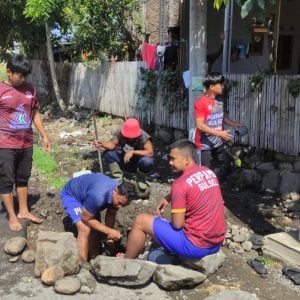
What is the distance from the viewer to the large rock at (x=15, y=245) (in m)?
4.52

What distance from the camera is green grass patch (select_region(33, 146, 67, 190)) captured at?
6.80m

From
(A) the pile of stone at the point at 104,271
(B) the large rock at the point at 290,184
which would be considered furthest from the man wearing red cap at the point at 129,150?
(A) the pile of stone at the point at 104,271

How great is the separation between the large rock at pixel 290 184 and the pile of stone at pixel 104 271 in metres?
2.57

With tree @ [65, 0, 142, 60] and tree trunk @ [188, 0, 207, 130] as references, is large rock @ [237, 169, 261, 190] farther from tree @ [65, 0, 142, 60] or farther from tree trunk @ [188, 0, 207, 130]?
tree @ [65, 0, 142, 60]

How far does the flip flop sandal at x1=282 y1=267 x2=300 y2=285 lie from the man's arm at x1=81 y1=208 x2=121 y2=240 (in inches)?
61.7

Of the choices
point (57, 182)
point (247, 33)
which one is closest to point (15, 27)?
point (247, 33)

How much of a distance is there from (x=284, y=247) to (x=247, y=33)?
8695mm

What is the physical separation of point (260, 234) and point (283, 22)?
28.6 feet

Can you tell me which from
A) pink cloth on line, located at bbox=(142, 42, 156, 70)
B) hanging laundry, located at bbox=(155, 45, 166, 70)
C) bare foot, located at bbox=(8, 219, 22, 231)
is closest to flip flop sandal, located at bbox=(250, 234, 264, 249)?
bare foot, located at bbox=(8, 219, 22, 231)

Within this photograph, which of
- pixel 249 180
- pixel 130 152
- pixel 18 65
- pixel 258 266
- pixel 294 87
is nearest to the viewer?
pixel 258 266

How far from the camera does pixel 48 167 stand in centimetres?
778

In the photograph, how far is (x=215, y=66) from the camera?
11.7 metres

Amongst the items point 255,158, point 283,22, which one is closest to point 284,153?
point 255,158

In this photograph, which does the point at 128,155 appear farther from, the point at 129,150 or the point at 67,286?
the point at 67,286
